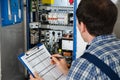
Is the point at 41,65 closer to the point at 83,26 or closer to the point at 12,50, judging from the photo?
the point at 83,26

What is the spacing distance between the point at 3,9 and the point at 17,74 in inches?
32.4

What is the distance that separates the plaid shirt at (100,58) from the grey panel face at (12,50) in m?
1.45

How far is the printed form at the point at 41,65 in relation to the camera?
1769mm

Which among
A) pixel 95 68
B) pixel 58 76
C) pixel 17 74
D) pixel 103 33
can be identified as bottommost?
pixel 17 74

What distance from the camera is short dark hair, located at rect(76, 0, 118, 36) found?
1.17 metres

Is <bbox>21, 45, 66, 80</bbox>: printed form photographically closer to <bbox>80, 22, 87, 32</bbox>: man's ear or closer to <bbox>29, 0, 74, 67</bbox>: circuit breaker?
<bbox>80, 22, 87, 32</bbox>: man's ear

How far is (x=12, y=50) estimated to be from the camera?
2.65 meters

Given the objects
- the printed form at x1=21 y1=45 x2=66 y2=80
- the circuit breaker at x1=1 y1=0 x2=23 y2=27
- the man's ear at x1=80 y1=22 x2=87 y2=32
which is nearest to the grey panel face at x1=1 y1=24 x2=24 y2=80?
the circuit breaker at x1=1 y1=0 x2=23 y2=27

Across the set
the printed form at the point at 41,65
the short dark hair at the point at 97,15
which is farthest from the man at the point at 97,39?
the printed form at the point at 41,65

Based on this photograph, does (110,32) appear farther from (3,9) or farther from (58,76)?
(3,9)

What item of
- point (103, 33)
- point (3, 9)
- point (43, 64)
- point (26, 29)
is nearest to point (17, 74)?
point (26, 29)

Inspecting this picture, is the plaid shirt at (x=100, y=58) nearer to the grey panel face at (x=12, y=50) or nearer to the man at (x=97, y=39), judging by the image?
the man at (x=97, y=39)

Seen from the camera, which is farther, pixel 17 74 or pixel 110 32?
pixel 17 74

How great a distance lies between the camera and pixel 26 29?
287cm
